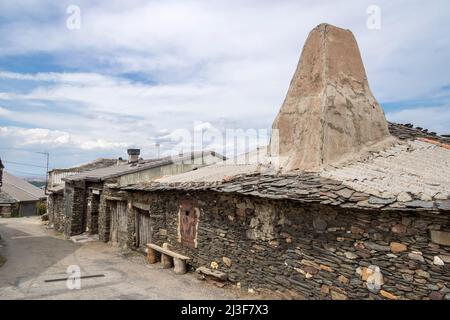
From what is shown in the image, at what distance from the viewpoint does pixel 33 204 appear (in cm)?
3378

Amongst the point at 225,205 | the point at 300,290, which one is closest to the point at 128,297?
the point at 225,205

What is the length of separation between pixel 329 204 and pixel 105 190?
485 inches

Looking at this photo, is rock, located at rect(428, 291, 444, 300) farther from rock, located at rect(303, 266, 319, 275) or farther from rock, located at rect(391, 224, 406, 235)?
rock, located at rect(303, 266, 319, 275)

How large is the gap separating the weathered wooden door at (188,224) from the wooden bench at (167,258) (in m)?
0.48

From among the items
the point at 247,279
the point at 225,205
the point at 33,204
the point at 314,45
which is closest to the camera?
the point at 247,279

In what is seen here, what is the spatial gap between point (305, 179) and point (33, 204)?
34.3 metres

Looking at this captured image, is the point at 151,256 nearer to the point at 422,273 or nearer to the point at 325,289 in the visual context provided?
the point at 325,289

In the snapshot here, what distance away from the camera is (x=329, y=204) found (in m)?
5.73

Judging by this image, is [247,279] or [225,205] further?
[225,205]

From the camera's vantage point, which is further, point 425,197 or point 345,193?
point 345,193

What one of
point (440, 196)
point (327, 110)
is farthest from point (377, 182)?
point (327, 110)

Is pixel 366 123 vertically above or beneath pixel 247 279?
above

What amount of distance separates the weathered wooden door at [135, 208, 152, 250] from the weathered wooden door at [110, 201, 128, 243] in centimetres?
113
